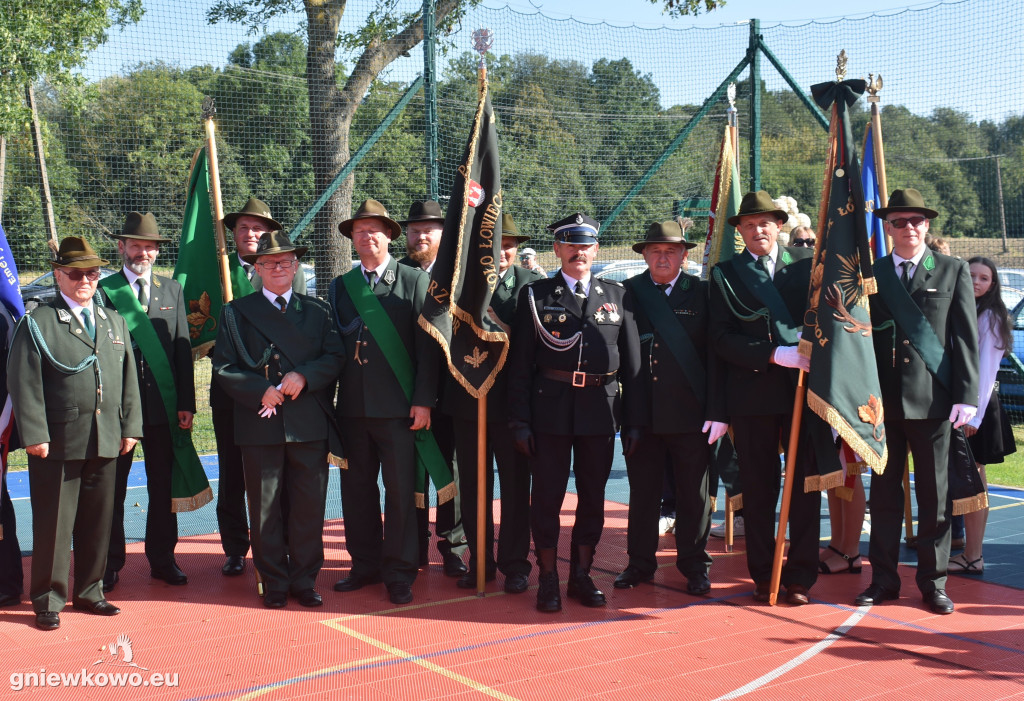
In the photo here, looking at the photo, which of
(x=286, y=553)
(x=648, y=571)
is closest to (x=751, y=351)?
(x=648, y=571)

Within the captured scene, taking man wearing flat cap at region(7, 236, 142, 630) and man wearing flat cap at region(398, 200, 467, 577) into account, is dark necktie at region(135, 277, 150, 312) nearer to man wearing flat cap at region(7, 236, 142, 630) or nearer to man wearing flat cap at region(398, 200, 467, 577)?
man wearing flat cap at region(7, 236, 142, 630)

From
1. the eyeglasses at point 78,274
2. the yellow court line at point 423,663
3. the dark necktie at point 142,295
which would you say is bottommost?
the yellow court line at point 423,663

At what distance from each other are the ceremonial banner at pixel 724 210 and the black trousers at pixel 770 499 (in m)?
2.01

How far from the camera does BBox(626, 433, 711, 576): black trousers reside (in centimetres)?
545

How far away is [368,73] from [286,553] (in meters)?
6.56

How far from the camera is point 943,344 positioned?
513 centimetres

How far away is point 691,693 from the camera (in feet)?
13.2

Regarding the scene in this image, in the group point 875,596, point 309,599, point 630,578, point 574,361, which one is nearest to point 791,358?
point 574,361

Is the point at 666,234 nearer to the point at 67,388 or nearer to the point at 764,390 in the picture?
the point at 764,390

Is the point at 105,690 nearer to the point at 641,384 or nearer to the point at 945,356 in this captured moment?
the point at 641,384

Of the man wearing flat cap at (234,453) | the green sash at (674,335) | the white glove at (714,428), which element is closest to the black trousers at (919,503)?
the white glove at (714,428)

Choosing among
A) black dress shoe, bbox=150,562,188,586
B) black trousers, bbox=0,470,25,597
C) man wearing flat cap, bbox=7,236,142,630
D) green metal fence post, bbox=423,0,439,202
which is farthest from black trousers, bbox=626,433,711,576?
green metal fence post, bbox=423,0,439,202

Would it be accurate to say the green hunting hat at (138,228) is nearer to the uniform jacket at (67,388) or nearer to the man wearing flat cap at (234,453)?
the man wearing flat cap at (234,453)

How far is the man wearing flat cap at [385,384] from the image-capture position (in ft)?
17.9
